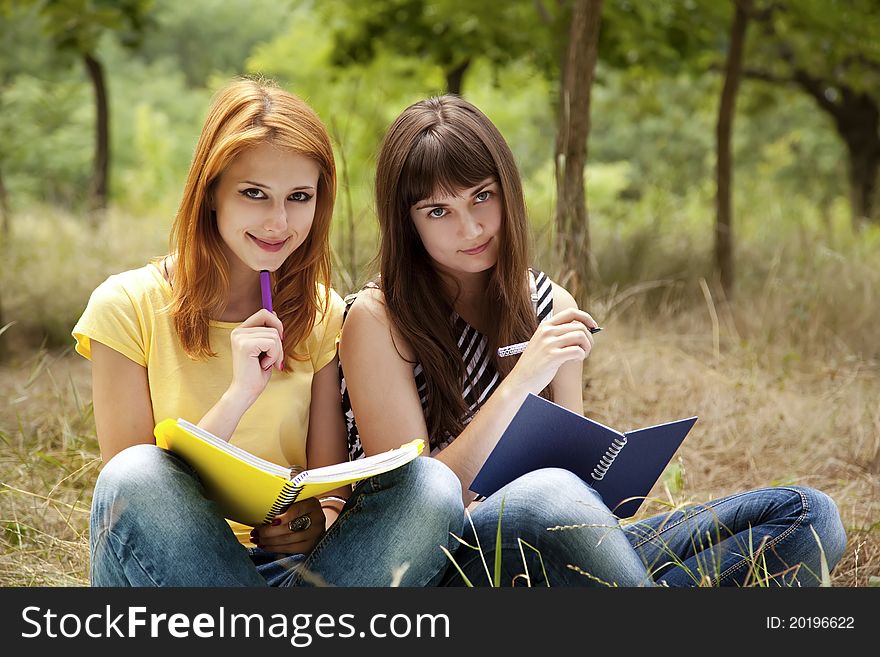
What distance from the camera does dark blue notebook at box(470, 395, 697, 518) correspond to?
6.10 ft

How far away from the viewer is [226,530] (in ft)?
5.89

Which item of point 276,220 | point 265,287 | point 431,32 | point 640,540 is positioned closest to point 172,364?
point 265,287

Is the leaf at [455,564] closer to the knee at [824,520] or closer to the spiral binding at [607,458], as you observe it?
the spiral binding at [607,458]

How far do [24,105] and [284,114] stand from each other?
54.5 ft

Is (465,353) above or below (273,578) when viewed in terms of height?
above

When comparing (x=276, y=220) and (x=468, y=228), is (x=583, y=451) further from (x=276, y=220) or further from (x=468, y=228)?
(x=276, y=220)

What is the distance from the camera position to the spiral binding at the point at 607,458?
189 centimetres

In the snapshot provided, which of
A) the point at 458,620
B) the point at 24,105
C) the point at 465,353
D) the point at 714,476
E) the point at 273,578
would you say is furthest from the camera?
the point at 24,105

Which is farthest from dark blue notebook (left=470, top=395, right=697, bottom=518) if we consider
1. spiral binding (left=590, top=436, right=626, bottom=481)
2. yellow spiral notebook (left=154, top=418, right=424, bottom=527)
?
yellow spiral notebook (left=154, top=418, right=424, bottom=527)

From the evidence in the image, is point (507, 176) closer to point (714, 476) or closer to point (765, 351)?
point (714, 476)

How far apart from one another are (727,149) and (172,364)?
443 cm

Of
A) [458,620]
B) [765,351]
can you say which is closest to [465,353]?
[458,620]

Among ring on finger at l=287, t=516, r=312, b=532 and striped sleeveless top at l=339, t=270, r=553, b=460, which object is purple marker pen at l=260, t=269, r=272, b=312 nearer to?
striped sleeveless top at l=339, t=270, r=553, b=460

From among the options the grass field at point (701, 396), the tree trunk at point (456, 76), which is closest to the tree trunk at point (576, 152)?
the grass field at point (701, 396)
